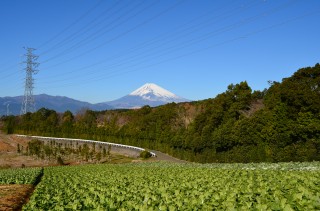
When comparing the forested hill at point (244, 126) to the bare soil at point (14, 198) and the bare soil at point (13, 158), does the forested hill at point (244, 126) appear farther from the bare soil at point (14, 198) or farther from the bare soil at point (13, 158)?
the bare soil at point (14, 198)

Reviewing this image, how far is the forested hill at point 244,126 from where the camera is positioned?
2056 inches

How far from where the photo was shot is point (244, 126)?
60219 mm

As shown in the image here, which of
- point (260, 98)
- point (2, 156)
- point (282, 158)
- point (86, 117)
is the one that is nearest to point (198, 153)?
point (260, 98)

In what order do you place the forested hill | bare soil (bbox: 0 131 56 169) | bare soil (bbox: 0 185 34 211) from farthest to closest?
bare soil (bbox: 0 131 56 169) < the forested hill < bare soil (bbox: 0 185 34 211)

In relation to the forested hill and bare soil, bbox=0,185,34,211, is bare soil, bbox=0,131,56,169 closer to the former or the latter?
the forested hill

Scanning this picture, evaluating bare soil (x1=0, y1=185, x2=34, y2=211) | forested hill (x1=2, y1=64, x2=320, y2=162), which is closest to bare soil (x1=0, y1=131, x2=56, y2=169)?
forested hill (x1=2, y1=64, x2=320, y2=162)

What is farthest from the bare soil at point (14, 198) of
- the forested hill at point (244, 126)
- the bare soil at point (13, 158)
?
the bare soil at point (13, 158)

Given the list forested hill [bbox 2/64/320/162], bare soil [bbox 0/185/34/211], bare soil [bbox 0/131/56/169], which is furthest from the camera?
bare soil [bbox 0/131/56/169]

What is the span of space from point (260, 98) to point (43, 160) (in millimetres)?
58217

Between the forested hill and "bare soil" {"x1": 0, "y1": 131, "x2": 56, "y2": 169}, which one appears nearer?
the forested hill

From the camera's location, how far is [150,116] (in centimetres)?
10238

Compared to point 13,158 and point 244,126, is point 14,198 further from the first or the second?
point 13,158

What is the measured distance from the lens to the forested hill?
5222 centimetres

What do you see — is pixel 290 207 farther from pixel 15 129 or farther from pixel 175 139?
pixel 15 129
